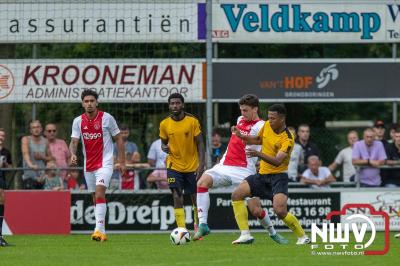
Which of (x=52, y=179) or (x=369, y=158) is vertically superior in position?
(x=369, y=158)

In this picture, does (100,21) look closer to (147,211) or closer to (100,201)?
(147,211)

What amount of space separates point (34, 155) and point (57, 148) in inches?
20.9

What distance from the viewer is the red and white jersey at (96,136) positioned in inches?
638

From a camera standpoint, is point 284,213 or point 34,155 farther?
point 34,155

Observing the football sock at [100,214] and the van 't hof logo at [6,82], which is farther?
the van 't hof logo at [6,82]

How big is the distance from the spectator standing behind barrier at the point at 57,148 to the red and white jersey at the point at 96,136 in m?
3.09

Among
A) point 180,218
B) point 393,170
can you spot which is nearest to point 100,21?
point 180,218

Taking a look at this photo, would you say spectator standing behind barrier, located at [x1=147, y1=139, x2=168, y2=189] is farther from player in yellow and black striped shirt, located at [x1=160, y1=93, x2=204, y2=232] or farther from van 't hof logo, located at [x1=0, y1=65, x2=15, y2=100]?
player in yellow and black striped shirt, located at [x1=160, y1=93, x2=204, y2=232]

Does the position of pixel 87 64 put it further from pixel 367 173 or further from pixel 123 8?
pixel 367 173

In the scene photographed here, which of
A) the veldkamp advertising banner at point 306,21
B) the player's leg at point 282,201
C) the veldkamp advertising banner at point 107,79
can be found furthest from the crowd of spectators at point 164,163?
the player's leg at point 282,201

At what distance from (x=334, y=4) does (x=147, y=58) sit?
3546 mm

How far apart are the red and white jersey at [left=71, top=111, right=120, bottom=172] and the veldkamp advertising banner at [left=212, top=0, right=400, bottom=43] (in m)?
4.36

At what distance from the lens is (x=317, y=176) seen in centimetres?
1948

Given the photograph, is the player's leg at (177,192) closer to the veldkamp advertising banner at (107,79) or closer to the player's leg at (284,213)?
the player's leg at (284,213)
